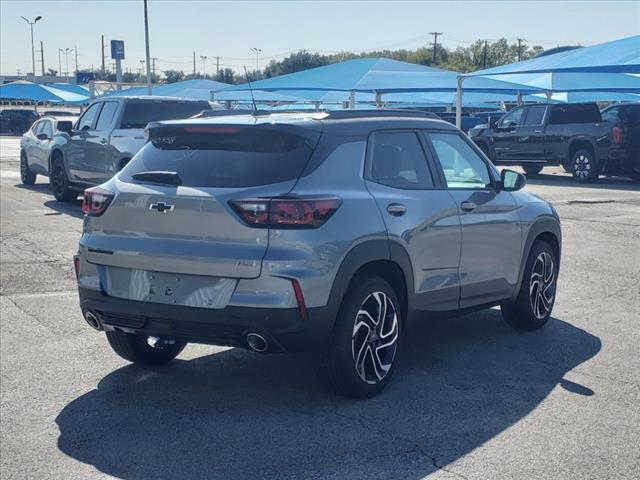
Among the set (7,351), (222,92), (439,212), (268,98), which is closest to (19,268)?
(7,351)

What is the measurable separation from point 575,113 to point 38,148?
1350 centimetres

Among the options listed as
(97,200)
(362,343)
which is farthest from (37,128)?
(362,343)

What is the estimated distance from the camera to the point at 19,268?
1074 centimetres

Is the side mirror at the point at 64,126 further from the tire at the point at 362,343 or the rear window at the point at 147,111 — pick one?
the tire at the point at 362,343

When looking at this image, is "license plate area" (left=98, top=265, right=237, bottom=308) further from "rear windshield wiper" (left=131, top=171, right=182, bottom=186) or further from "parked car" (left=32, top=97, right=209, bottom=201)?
"parked car" (left=32, top=97, right=209, bottom=201)

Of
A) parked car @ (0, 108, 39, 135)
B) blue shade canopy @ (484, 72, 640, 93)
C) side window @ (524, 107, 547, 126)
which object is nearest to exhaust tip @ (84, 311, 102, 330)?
side window @ (524, 107, 547, 126)

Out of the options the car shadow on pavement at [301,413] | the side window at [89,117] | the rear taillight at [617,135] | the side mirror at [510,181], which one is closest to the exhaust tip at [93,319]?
the car shadow on pavement at [301,413]

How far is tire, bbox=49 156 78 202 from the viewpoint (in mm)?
17469

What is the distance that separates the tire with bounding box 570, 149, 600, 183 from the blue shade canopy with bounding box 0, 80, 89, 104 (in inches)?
1399

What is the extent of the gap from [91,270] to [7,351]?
68.9 inches

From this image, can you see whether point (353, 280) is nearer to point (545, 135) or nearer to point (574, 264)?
point (574, 264)

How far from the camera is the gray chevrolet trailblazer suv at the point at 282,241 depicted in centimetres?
526

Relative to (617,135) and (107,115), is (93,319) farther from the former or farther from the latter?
(617,135)

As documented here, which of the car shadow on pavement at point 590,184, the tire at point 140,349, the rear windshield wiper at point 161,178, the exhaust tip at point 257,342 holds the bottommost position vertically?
the car shadow on pavement at point 590,184
